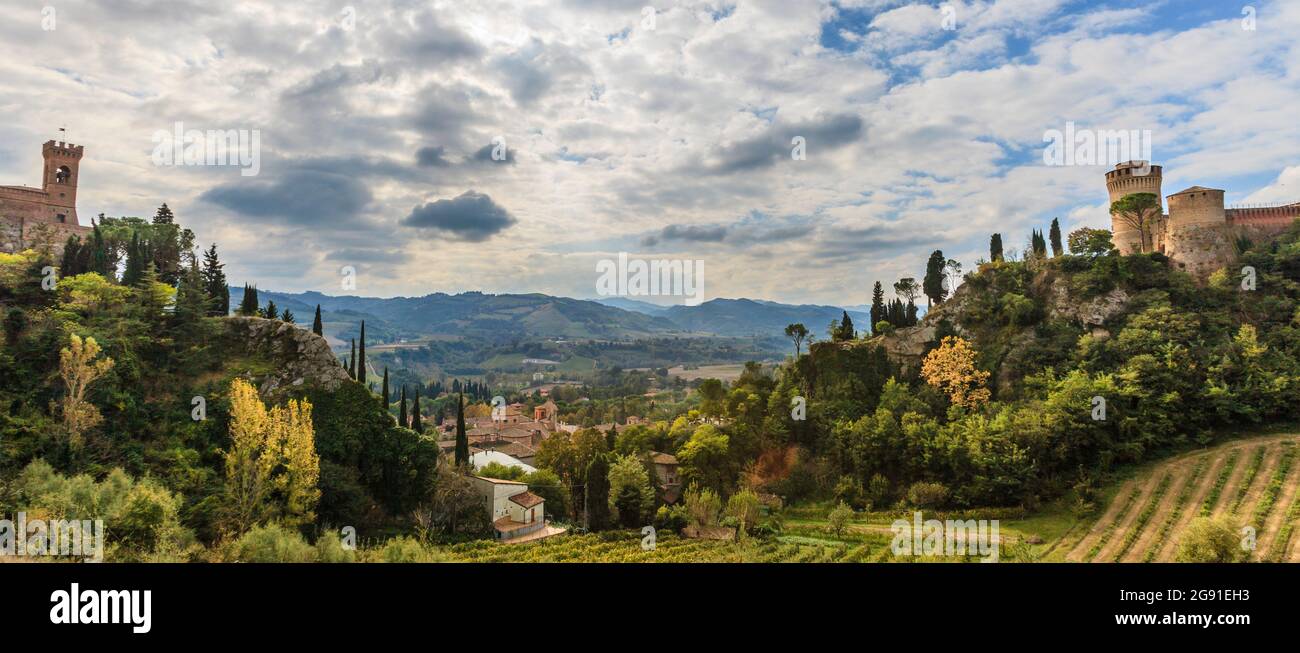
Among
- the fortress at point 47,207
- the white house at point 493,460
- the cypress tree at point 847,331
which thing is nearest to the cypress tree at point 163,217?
the fortress at point 47,207

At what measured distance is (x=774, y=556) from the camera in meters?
27.8

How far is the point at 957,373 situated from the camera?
39.2 m

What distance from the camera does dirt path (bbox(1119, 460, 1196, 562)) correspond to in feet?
82.4

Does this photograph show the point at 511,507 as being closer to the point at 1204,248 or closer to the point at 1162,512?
the point at 1162,512

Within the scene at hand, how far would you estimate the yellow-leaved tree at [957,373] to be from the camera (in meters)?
38.1

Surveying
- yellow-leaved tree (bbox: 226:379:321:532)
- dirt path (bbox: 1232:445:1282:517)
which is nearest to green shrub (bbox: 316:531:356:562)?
yellow-leaved tree (bbox: 226:379:321:532)

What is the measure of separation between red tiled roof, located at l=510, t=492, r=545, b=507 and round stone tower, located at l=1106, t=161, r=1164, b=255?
43.5 meters

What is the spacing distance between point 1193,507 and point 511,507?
1355 inches

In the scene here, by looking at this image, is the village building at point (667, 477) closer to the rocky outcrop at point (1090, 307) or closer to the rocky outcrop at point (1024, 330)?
the rocky outcrop at point (1024, 330)

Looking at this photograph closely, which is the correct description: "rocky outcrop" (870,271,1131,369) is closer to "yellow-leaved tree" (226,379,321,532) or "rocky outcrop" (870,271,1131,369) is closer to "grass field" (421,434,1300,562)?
"grass field" (421,434,1300,562)

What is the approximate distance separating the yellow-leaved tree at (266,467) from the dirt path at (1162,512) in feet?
108
